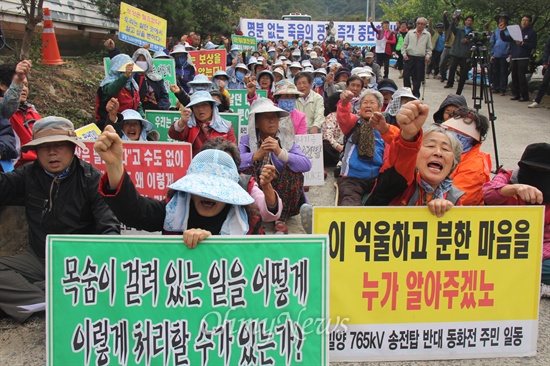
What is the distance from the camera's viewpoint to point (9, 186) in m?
3.57

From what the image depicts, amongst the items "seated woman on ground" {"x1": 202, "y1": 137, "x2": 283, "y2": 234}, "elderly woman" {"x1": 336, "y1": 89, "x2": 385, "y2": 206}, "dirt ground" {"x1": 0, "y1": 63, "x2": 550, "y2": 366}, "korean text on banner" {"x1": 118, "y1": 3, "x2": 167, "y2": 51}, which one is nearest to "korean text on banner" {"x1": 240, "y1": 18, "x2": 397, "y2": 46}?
"dirt ground" {"x1": 0, "y1": 63, "x2": 550, "y2": 366}

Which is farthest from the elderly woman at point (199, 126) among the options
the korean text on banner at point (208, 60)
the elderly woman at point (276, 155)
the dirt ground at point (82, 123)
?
the korean text on banner at point (208, 60)

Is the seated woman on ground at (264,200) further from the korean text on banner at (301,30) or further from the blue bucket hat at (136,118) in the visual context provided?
the korean text on banner at (301,30)

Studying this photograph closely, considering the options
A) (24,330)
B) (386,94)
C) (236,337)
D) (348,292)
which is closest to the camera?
(236,337)

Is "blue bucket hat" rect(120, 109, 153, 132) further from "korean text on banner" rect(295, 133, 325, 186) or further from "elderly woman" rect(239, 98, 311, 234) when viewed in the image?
"korean text on banner" rect(295, 133, 325, 186)

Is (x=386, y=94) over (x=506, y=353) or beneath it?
over

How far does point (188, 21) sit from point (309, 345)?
18.4 meters

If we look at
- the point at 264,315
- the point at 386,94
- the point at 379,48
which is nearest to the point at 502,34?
the point at 379,48

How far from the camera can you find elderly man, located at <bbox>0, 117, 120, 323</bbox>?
11.3ft

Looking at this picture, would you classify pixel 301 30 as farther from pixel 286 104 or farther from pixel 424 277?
pixel 424 277

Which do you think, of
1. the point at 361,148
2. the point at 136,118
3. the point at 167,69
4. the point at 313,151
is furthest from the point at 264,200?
the point at 167,69

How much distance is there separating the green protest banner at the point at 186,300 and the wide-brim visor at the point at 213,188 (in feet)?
1.02

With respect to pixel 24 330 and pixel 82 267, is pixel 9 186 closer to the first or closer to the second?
pixel 24 330

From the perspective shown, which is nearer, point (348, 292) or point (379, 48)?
point (348, 292)
